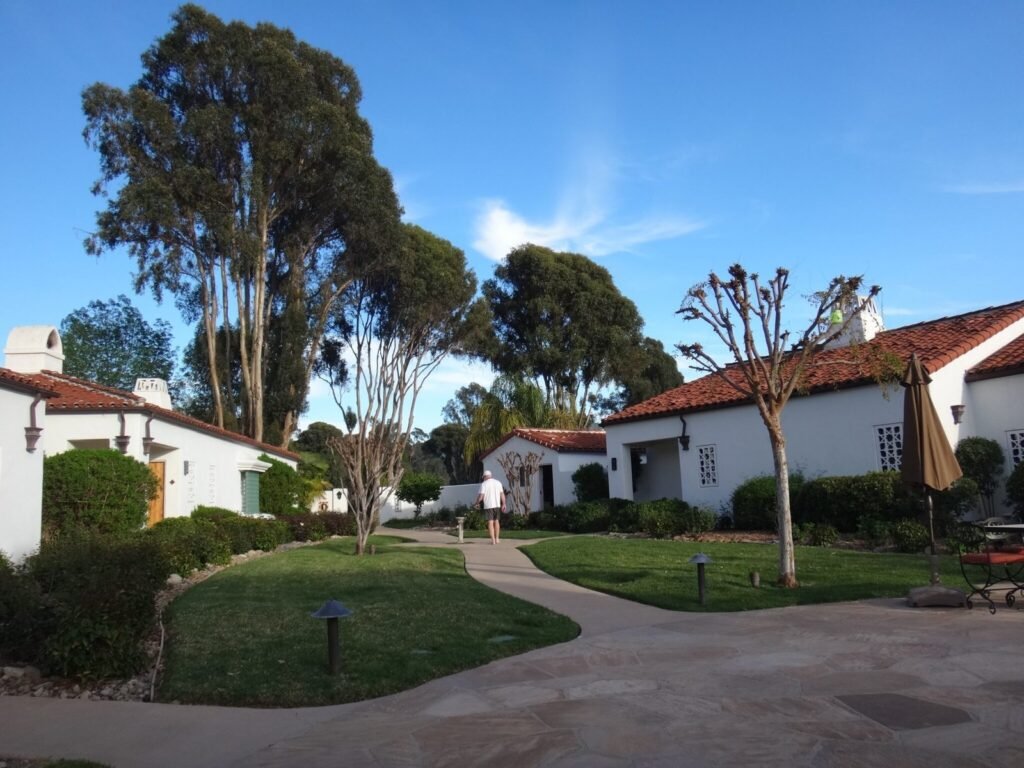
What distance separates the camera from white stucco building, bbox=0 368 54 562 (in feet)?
38.8

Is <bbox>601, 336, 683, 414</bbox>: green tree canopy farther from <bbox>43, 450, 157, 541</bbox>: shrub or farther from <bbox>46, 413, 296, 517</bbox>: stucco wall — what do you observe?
<bbox>43, 450, 157, 541</bbox>: shrub

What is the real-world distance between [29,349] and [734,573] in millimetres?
17409

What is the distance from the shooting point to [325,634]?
7.73 metres

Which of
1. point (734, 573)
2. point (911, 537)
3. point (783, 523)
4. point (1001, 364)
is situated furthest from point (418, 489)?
point (783, 523)

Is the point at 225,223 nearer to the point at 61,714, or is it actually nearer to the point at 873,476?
the point at 873,476

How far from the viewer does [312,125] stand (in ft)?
90.0

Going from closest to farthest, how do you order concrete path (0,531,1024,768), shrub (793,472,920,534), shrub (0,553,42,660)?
concrete path (0,531,1024,768)
shrub (0,553,42,660)
shrub (793,472,920,534)

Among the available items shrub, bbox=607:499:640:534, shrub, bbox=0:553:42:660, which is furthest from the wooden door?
shrub, bbox=0:553:42:660

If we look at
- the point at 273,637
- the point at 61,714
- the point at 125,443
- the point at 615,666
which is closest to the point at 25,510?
the point at 125,443

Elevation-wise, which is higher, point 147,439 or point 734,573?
point 147,439

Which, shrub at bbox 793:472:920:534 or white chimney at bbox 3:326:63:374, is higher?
white chimney at bbox 3:326:63:374

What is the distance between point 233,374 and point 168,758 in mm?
30223

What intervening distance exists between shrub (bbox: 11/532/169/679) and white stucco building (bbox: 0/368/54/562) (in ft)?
17.6

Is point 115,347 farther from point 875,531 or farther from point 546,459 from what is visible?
point 875,531
